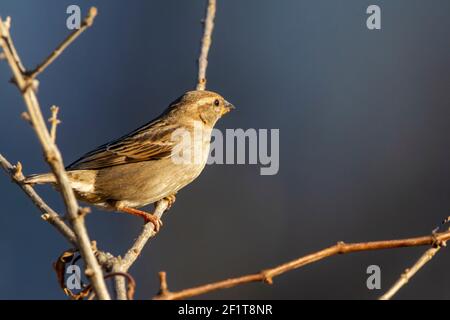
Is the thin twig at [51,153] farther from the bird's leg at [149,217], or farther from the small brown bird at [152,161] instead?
the small brown bird at [152,161]

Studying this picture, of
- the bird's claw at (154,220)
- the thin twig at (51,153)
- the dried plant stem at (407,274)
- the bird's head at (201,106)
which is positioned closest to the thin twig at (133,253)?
the bird's claw at (154,220)

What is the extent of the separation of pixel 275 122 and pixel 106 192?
474 cm

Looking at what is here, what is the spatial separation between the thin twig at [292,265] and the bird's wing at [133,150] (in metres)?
3.75

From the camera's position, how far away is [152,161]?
634cm

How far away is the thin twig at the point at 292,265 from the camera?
95.7 inches

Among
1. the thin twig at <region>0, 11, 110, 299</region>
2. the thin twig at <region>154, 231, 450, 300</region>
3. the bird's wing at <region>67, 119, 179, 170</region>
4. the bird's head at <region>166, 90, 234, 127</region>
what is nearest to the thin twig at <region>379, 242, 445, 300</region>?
the thin twig at <region>154, 231, 450, 300</region>

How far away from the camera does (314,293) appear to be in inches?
325

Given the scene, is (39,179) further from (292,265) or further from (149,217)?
(292,265)

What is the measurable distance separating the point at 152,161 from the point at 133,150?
220 millimetres

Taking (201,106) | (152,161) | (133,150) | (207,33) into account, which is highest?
(207,33)

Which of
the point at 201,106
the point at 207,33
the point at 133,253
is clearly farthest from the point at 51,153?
the point at 201,106

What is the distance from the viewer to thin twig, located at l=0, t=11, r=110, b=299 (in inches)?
87.6

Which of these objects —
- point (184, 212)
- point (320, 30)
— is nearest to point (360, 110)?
point (320, 30)
